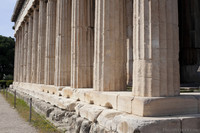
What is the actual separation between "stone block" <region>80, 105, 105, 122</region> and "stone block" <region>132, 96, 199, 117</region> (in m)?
1.55

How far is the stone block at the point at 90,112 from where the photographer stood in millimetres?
6198

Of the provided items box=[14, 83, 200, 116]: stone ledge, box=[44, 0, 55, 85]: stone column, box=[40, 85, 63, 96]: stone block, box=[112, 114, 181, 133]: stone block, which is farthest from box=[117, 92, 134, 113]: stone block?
box=[44, 0, 55, 85]: stone column

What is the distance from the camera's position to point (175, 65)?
16.8 feet

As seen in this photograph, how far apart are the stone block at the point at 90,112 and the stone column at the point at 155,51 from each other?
1.51 m

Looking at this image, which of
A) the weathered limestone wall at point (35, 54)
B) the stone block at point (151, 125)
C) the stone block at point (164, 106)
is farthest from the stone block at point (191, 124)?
the weathered limestone wall at point (35, 54)

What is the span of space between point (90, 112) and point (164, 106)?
2.46 meters

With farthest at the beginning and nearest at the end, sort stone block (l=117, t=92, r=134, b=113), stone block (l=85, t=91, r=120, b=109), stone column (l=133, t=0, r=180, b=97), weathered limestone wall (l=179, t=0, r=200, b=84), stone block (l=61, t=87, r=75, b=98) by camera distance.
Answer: weathered limestone wall (l=179, t=0, r=200, b=84) < stone block (l=61, t=87, r=75, b=98) < stone block (l=85, t=91, r=120, b=109) < stone block (l=117, t=92, r=134, b=113) < stone column (l=133, t=0, r=180, b=97)

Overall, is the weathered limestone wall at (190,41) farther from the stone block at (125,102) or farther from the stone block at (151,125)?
the stone block at (151,125)

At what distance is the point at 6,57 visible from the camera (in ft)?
180

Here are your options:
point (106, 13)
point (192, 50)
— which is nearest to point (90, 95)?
point (106, 13)

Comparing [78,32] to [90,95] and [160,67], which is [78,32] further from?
[160,67]

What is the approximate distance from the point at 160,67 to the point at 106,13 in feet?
9.48

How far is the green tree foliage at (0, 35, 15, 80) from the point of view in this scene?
178 feet

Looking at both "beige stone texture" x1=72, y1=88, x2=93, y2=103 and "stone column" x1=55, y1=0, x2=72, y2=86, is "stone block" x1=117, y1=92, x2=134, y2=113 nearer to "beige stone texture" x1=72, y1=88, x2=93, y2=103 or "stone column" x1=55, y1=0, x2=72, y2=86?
"beige stone texture" x1=72, y1=88, x2=93, y2=103
